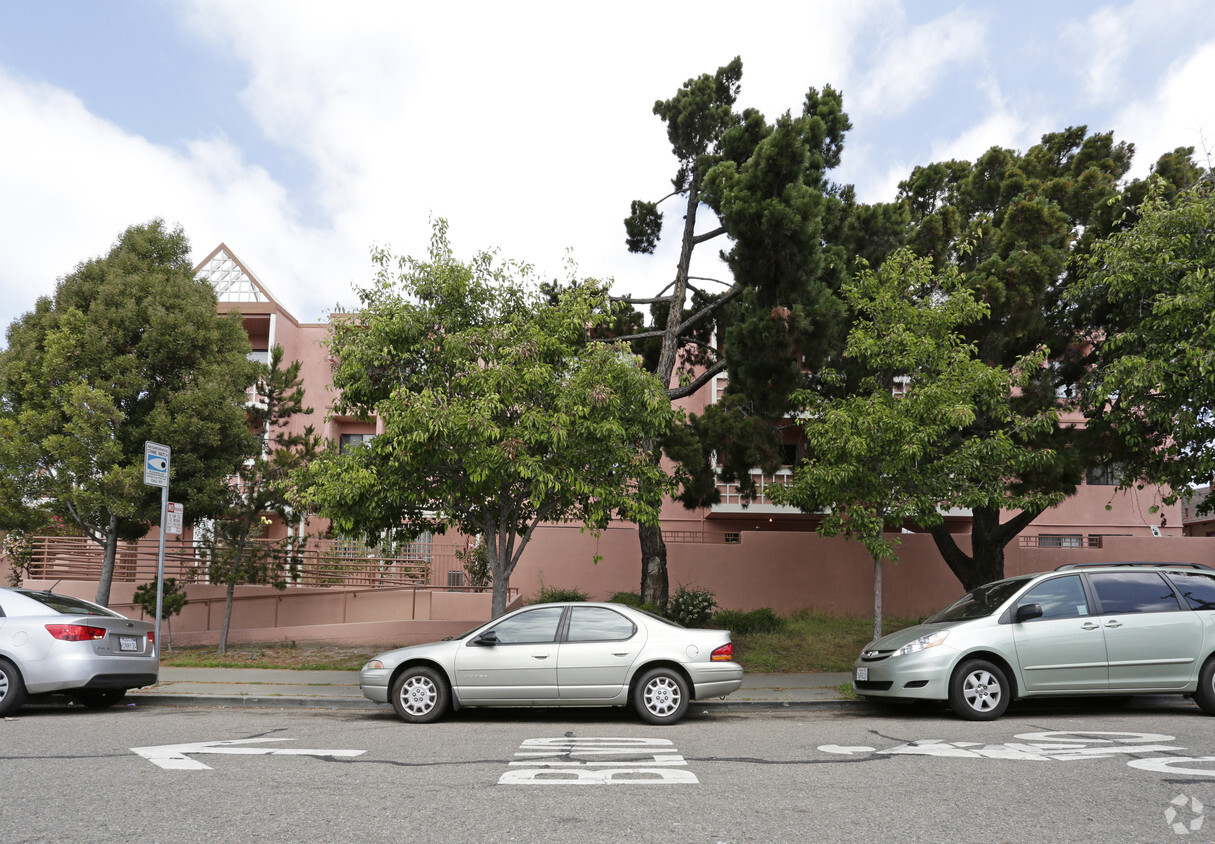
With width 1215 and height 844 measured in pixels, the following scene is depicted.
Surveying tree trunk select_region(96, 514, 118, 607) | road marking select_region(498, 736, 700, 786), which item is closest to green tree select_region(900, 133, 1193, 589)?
road marking select_region(498, 736, 700, 786)

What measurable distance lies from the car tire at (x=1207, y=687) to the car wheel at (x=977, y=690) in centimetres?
208

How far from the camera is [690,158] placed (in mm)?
17984

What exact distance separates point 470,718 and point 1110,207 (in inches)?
554

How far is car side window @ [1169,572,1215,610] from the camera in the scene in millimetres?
9328

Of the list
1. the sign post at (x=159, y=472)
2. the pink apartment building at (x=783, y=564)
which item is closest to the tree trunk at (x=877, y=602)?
the pink apartment building at (x=783, y=564)

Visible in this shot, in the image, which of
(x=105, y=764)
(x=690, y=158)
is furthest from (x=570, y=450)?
(x=690, y=158)

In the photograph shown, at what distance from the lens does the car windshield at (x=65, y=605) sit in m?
9.64

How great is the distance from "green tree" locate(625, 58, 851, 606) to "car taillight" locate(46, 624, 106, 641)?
338 inches

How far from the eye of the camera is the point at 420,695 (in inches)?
358

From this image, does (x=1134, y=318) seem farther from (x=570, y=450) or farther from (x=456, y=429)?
(x=456, y=429)

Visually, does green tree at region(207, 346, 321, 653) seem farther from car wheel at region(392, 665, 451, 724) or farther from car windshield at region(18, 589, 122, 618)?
car wheel at region(392, 665, 451, 724)

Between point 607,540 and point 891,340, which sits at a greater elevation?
point 891,340

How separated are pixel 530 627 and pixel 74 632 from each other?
5.01 meters

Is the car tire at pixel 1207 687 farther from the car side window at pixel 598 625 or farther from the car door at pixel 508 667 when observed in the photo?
the car door at pixel 508 667
